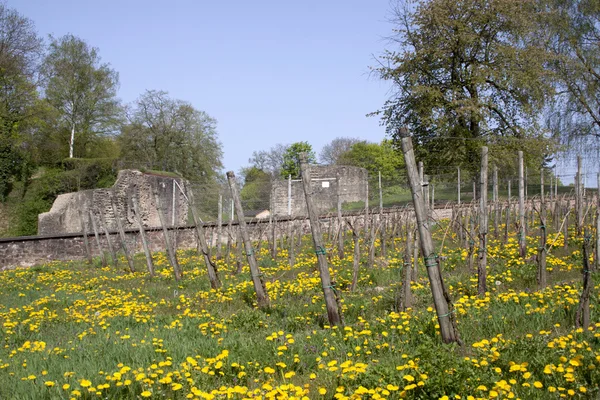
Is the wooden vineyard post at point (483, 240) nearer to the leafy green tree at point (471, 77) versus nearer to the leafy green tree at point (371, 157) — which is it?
the leafy green tree at point (471, 77)

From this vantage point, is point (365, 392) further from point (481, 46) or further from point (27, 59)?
point (27, 59)

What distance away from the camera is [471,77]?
101 ft

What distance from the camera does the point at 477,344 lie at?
5.60 m

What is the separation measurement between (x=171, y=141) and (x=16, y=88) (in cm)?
2297

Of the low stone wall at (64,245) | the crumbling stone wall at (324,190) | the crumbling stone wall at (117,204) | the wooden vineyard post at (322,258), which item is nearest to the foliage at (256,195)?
the crumbling stone wall at (324,190)

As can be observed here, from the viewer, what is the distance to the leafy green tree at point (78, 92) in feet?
171

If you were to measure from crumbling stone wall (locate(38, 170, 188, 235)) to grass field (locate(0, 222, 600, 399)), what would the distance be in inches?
786

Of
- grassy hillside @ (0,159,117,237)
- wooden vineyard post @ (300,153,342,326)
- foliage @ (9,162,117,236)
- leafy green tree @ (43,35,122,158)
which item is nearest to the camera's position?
wooden vineyard post @ (300,153,342,326)

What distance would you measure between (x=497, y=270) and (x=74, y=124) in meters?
48.8

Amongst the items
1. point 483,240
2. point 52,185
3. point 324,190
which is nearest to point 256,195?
point 324,190

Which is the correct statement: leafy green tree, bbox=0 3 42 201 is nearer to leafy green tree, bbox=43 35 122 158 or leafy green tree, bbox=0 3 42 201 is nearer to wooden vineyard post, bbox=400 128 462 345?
leafy green tree, bbox=43 35 122 158

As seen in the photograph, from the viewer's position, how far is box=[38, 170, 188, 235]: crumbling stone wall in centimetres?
3123

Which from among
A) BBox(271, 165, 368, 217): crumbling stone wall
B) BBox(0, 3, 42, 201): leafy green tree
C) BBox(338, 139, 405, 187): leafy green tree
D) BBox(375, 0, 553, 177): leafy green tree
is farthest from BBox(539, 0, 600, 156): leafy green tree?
BBox(338, 139, 405, 187): leafy green tree

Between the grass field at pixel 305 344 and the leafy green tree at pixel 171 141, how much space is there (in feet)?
169
